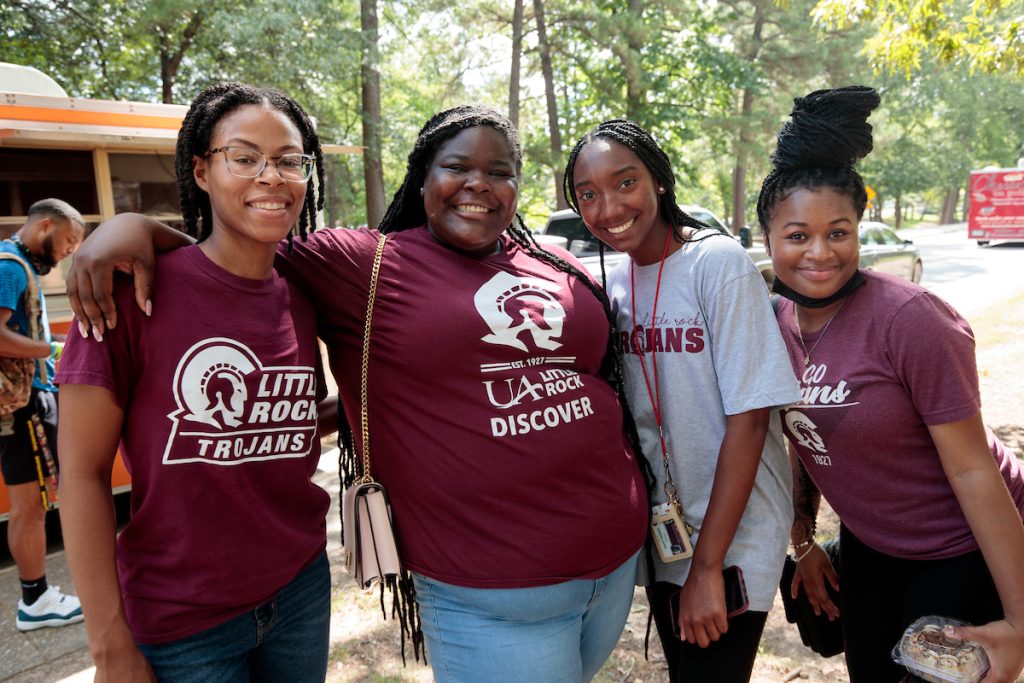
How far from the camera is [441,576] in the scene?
5.74ft

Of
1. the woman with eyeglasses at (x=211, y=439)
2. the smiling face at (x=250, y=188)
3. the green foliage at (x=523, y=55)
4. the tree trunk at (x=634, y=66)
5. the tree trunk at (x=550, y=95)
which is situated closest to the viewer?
the woman with eyeglasses at (x=211, y=439)

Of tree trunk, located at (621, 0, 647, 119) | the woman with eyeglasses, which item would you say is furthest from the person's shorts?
tree trunk, located at (621, 0, 647, 119)

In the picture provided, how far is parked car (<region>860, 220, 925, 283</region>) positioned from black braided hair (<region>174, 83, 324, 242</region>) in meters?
12.7

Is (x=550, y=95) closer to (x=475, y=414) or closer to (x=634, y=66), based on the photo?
(x=634, y=66)

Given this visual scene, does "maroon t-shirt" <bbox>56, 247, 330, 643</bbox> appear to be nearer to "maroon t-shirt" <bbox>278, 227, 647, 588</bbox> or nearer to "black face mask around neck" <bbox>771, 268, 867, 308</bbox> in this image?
"maroon t-shirt" <bbox>278, 227, 647, 588</bbox>

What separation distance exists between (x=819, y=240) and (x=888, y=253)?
13029 millimetres

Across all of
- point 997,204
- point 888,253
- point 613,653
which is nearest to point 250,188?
point 613,653

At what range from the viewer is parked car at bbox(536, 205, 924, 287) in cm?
931

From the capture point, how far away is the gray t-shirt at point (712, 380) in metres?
1.87

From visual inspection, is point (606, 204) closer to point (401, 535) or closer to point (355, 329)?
point (355, 329)

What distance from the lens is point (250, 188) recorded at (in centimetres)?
167

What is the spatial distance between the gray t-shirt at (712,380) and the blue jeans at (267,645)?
0.98 m

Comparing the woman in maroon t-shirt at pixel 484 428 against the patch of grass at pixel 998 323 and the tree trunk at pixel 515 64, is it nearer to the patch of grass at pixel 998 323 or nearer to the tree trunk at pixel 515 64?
the patch of grass at pixel 998 323

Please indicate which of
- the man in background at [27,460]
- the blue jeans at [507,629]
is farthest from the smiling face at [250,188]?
the man in background at [27,460]
